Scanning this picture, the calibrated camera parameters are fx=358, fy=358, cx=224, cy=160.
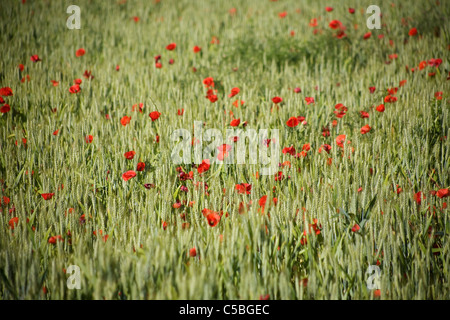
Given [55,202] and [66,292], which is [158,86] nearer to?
[55,202]

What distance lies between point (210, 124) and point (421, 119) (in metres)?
1.50

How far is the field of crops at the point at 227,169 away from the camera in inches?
51.9

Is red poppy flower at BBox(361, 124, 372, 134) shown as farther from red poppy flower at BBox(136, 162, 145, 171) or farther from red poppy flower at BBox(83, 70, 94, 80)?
red poppy flower at BBox(83, 70, 94, 80)

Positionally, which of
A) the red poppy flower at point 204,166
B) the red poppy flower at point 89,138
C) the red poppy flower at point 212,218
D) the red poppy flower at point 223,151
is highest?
the red poppy flower at point 89,138

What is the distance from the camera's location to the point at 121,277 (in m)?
1.23

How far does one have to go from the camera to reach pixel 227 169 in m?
2.20

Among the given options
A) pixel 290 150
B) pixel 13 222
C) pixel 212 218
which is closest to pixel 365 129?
pixel 290 150

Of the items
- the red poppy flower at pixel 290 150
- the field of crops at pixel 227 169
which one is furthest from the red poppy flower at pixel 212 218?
the red poppy flower at pixel 290 150

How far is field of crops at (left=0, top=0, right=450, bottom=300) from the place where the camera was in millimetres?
1318

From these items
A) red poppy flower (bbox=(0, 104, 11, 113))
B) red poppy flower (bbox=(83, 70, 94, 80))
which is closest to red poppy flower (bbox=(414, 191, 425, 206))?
red poppy flower (bbox=(0, 104, 11, 113))

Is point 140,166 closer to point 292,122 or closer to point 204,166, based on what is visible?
point 204,166

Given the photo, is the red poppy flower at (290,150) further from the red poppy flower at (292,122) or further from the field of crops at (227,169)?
the red poppy flower at (292,122)

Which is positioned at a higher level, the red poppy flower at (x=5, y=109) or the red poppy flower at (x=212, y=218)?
the red poppy flower at (x=5, y=109)
